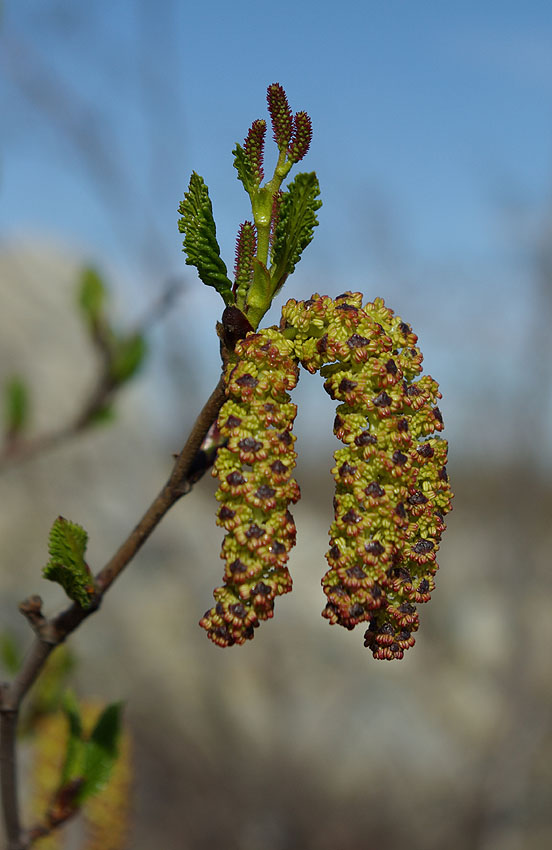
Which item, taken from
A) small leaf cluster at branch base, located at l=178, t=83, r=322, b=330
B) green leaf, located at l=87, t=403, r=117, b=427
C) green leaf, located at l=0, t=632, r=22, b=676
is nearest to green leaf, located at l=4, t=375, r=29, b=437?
green leaf, located at l=87, t=403, r=117, b=427

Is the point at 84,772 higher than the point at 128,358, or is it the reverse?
the point at 128,358

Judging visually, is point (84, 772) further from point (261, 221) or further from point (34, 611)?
point (261, 221)

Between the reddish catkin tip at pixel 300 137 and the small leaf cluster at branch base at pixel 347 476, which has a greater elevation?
the reddish catkin tip at pixel 300 137

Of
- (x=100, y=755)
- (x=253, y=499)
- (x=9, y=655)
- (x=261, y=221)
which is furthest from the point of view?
(x=9, y=655)

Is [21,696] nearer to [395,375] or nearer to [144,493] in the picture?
[395,375]

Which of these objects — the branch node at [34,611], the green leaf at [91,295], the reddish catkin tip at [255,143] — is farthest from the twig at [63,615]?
the green leaf at [91,295]

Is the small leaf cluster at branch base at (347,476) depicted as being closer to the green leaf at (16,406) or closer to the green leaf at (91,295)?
the green leaf at (91,295)

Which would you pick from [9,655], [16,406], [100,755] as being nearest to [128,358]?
[16,406]

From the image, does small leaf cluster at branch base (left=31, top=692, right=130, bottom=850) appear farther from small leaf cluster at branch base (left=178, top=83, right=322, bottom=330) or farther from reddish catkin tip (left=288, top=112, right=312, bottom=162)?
reddish catkin tip (left=288, top=112, right=312, bottom=162)
